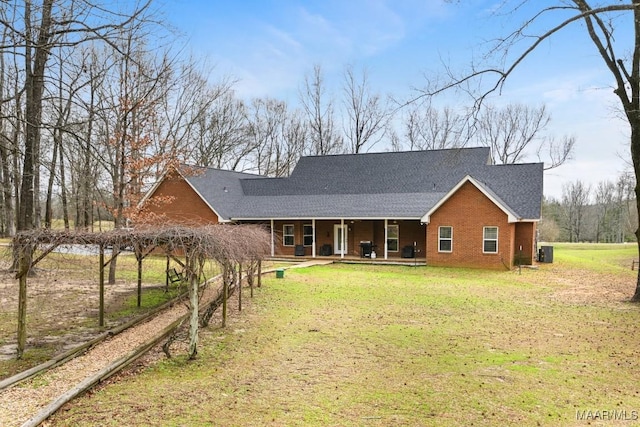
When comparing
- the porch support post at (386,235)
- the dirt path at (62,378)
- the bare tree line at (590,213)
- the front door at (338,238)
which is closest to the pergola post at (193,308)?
the dirt path at (62,378)

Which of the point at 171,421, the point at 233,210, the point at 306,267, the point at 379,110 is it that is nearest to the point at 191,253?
the point at 171,421

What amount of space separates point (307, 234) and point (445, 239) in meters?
8.36

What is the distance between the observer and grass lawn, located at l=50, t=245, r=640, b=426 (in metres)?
5.82

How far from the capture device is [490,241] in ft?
72.9

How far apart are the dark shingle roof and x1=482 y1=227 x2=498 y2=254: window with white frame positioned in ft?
7.49

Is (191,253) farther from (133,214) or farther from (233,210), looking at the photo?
(233,210)

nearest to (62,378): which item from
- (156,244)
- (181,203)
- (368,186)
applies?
(156,244)

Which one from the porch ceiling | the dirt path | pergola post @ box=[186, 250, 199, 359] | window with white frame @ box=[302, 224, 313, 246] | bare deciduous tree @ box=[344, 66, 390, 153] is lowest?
the dirt path

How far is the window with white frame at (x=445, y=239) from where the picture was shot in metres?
22.9

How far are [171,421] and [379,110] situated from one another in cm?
4237

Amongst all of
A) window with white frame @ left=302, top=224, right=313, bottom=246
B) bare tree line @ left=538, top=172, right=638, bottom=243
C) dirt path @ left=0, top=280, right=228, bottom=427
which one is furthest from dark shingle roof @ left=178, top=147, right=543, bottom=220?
bare tree line @ left=538, top=172, right=638, bottom=243

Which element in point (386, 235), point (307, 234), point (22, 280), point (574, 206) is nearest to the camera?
point (22, 280)

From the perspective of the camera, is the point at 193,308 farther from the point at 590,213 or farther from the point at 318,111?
the point at 590,213

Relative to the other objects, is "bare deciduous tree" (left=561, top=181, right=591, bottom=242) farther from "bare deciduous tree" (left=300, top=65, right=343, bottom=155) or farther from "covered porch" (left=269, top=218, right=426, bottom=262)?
"covered porch" (left=269, top=218, right=426, bottom=262)
